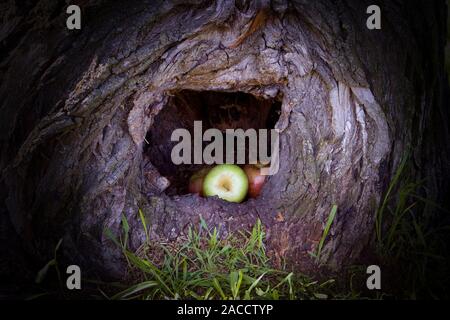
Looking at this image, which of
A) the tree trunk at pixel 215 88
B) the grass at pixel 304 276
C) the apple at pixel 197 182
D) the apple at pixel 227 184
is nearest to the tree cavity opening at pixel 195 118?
the apple at pixel 197 182

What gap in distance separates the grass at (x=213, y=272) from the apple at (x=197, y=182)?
43 cm

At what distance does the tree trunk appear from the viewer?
1.84 meters

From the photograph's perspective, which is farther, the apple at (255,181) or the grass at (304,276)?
the apple at (255,181)

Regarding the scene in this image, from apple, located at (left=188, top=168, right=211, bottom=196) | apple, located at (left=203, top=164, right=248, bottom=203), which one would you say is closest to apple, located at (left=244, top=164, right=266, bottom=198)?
apple, located at (left=203, top=164, right=248, bottom=203)

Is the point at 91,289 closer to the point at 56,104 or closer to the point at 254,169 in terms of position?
the point at 56,104

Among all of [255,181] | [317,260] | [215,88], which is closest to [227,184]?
[255,181]

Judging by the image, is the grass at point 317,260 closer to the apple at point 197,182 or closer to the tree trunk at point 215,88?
the tree trunk at point 215,88

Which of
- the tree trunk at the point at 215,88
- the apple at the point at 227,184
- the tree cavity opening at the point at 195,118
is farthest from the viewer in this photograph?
the tree cavity opening at the point at 195,118

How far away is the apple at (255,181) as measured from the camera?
2.63m

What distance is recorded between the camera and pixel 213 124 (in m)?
3.29

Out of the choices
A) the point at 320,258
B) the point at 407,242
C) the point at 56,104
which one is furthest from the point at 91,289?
the point at 407,242

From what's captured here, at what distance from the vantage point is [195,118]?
3232 mm

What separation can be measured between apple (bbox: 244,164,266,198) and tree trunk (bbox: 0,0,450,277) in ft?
1.13

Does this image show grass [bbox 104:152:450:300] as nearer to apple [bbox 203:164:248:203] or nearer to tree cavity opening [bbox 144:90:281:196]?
apple [bbox 203:164:248:203]
